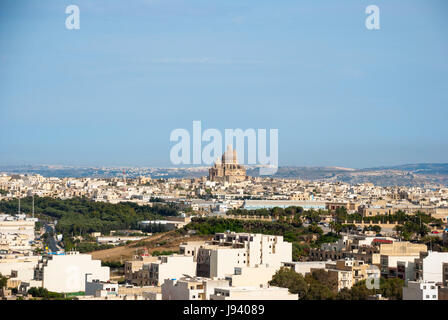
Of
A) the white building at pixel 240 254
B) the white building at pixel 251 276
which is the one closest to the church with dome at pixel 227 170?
the white building at pixel 240 254

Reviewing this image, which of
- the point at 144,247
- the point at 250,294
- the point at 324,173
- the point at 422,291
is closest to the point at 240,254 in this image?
the point at 422,291

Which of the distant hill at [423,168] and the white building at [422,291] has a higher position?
the white building at [422,291]

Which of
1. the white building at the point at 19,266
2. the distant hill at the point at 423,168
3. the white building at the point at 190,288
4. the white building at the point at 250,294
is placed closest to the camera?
the white building at the point at 250,294

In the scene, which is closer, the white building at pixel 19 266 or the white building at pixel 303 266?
the white building at pixel 303 266

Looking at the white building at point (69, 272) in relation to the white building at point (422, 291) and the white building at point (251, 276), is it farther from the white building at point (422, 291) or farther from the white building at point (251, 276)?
the white building at point (422, 291)

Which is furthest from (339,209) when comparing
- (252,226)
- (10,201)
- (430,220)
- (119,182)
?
(119,182)

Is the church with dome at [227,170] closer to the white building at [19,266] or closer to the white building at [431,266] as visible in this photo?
the white building at [19,266]

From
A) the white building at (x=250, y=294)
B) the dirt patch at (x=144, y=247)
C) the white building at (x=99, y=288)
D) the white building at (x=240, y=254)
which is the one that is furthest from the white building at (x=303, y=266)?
the dirt patch at (x=144, y=247)

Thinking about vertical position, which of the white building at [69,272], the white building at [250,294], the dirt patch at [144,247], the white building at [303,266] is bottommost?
the dirt patch at [144,247]

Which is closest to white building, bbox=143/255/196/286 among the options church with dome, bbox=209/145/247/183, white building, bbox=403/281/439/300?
white building, bbox=403/281/439/300

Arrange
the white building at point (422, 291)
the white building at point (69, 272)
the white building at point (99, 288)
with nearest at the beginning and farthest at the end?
the white building at point (422, 291), the white building at point (99, 288), the white building at point (69, 272)
